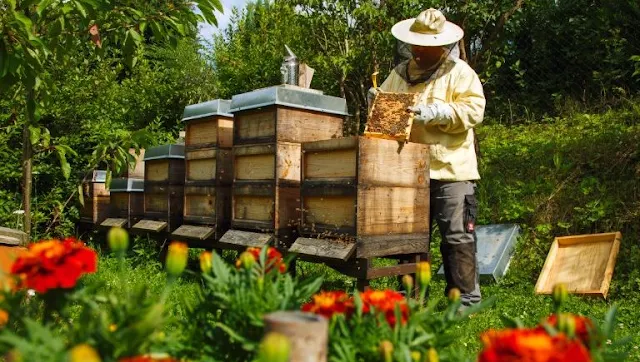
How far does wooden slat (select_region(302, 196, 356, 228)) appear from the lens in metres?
3.04

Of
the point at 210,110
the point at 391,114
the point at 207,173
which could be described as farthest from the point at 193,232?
the point at 391,114

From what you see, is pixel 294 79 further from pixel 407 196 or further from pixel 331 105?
pixel 407 196

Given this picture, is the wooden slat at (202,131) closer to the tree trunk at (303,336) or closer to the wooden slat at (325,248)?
the wooden slat at (325,248)

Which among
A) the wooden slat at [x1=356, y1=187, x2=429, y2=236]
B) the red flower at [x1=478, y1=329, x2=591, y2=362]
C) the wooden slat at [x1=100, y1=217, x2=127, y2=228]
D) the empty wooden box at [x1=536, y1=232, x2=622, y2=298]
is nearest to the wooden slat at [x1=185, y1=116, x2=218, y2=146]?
the wooden slat at [x1=100, y1=217, x2=127, y2=228]

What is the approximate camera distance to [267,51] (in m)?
8.80

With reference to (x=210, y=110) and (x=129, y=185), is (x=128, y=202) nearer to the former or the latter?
(x=129, y=185)

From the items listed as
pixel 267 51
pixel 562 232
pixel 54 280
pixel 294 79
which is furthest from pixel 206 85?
pixel 54 280

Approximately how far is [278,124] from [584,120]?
10.3 feet

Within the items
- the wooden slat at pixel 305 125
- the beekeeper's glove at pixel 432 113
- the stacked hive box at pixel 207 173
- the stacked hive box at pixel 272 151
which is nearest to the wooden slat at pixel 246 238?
the stacked hive box at pixel 272 151

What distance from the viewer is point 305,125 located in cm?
361

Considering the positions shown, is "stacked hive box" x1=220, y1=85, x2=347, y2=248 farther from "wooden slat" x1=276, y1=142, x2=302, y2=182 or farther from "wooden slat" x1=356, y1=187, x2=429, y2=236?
"wooden slat" x1=356, y1=187, x2=429, y2=236

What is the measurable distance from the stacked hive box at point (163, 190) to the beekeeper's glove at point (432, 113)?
7.25 feet

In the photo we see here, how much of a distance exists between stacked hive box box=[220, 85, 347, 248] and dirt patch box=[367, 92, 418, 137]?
21.6 inches

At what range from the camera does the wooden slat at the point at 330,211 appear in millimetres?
3035
